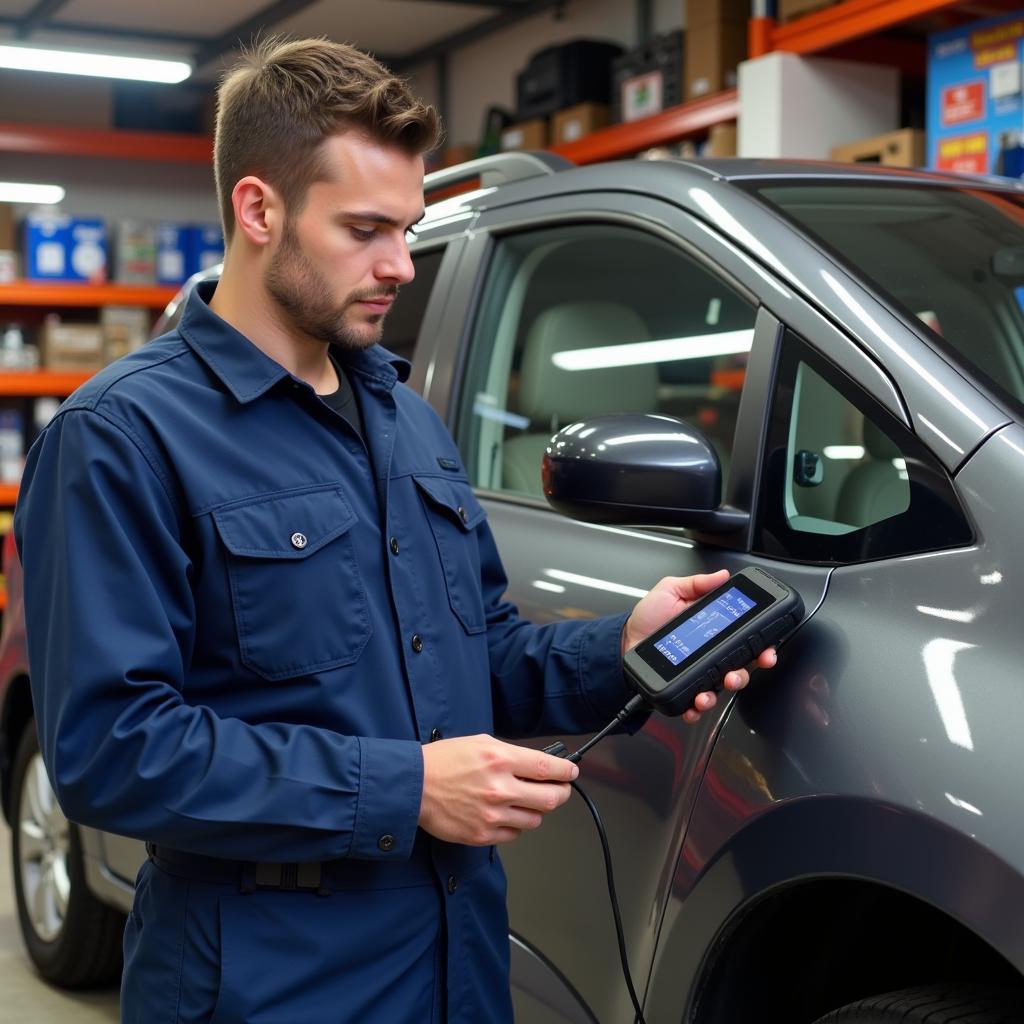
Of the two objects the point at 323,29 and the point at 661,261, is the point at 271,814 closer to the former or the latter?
the point at 661,261

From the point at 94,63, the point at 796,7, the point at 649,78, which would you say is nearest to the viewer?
the point at 796,7

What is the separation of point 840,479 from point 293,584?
0.65m

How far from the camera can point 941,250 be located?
1.89 metres

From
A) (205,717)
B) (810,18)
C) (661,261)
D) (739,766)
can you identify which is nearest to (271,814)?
(205,717)

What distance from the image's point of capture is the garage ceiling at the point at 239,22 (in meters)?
7.97

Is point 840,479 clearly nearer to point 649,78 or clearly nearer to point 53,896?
point 53,896

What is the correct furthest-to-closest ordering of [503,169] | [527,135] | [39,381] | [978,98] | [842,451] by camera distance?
[39,381], [527,135], [978,98], [503,169], [842,451]

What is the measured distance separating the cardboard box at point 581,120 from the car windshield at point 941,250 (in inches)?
181

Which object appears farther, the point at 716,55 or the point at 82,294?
the point at 82,294

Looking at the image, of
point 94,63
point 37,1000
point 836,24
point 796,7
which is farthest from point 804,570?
point 94,63

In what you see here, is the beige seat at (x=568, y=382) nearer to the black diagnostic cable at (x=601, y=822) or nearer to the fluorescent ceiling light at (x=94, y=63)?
the black diagnostic cable at (x=601, y=822)

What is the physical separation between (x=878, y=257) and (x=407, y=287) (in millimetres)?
1010

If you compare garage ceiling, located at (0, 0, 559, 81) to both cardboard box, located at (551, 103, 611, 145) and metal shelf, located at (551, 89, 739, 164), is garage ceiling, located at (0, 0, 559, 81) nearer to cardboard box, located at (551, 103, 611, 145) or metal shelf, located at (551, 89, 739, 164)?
cardboard box, located at (551, 103, 611, 145)

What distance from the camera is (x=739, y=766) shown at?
1497 mm
